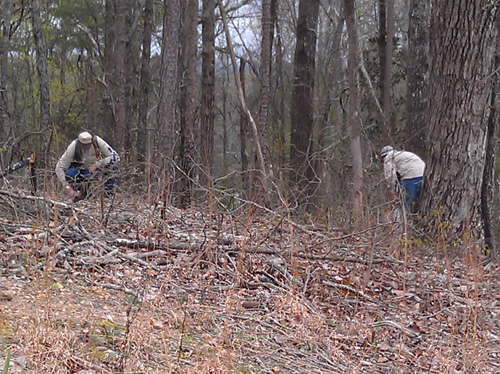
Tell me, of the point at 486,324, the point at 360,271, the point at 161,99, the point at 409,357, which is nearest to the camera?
the point at 409,357

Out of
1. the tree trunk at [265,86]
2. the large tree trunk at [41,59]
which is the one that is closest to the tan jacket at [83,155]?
the tree trunk at [265,86]

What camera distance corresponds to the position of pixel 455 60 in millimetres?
7375

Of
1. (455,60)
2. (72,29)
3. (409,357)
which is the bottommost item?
(409,357)

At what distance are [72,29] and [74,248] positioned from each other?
2019 cm

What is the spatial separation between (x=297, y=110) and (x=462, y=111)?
6313mm

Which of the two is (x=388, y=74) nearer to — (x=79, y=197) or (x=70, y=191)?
(x=70, y=191)

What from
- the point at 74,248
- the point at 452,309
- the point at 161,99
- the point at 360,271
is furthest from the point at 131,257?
the point at 161,99

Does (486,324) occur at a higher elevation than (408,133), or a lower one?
lower

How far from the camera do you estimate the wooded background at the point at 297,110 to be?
7277 mm

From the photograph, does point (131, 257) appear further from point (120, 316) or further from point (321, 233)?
point (321, 233)

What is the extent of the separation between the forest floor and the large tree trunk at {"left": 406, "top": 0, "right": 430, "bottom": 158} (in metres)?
5.85

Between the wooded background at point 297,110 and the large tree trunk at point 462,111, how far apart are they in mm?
12

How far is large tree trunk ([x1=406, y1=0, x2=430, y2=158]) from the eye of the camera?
40.0 feet

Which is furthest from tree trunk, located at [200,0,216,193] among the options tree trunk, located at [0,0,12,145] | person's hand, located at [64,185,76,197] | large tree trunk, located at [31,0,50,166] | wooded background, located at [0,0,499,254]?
person's hand, located at [64,185,76,197]
